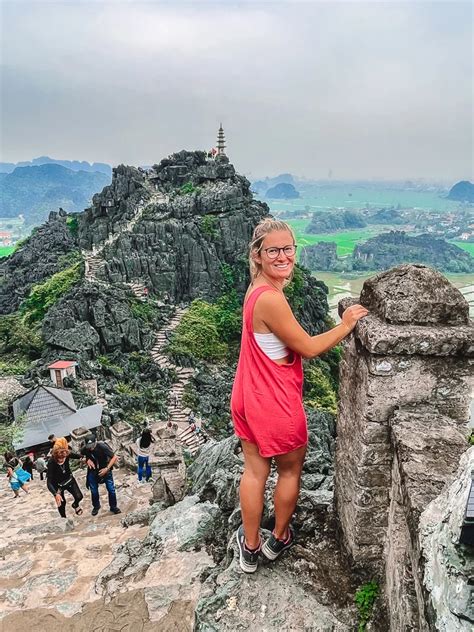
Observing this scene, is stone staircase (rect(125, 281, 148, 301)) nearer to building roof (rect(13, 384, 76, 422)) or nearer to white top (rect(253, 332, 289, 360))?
building roof (rect(13, 384, 76, 422))

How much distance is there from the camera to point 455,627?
4.94ft

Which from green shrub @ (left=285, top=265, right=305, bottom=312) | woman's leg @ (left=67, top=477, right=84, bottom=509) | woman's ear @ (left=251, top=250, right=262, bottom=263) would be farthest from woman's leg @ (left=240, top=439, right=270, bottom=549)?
green shrub @ (left=285, top=265, right=305, bottom=312)

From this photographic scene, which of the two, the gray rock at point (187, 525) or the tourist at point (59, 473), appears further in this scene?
the tourist at point (59, 473)

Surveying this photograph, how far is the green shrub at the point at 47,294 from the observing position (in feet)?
103

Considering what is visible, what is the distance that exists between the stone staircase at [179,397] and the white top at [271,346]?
15.7m

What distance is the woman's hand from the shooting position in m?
2.80

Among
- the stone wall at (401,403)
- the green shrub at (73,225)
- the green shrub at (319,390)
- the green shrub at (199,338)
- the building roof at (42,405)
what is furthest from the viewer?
the green shrub at (73,225)

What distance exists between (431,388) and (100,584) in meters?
3.16

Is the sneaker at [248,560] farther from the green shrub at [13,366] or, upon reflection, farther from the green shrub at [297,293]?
the green shrub at [297,293]

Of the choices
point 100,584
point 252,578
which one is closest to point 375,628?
point 252,578

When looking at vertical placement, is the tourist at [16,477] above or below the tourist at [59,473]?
below

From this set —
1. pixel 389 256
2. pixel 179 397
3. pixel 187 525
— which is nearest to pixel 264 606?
pixel 187 525

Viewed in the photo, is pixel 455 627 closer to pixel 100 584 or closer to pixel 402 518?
pixel 402 518

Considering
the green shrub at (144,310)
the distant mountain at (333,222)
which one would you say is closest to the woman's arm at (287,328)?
the green shrub at (144,310)
